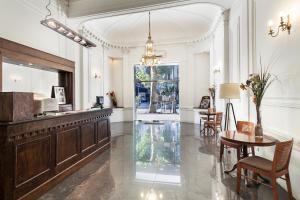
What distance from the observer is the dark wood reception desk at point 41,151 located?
88.8 inches

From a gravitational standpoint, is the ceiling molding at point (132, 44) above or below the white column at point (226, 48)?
above

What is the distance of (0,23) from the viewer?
4.00 metres

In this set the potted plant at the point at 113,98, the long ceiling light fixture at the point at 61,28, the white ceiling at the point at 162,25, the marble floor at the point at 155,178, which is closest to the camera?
the marble floor at the point at 155,178

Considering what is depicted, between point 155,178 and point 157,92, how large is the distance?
26.4ft

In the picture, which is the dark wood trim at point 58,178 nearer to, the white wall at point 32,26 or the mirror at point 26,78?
the mirror at point 26,78

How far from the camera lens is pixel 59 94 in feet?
19.5

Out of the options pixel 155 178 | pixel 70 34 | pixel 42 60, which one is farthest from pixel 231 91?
pixel 42 60

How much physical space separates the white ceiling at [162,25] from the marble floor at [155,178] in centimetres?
526

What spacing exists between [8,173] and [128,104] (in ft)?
27.1

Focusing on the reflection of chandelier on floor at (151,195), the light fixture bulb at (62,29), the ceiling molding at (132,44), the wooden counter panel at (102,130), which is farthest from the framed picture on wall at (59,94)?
the reflection of chandelier on floor at (151,195)

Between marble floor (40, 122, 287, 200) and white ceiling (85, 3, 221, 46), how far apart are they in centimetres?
526

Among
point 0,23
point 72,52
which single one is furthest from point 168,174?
point 72,52

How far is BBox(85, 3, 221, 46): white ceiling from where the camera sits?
734 cm

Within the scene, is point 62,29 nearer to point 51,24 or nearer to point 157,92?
point 51,24
